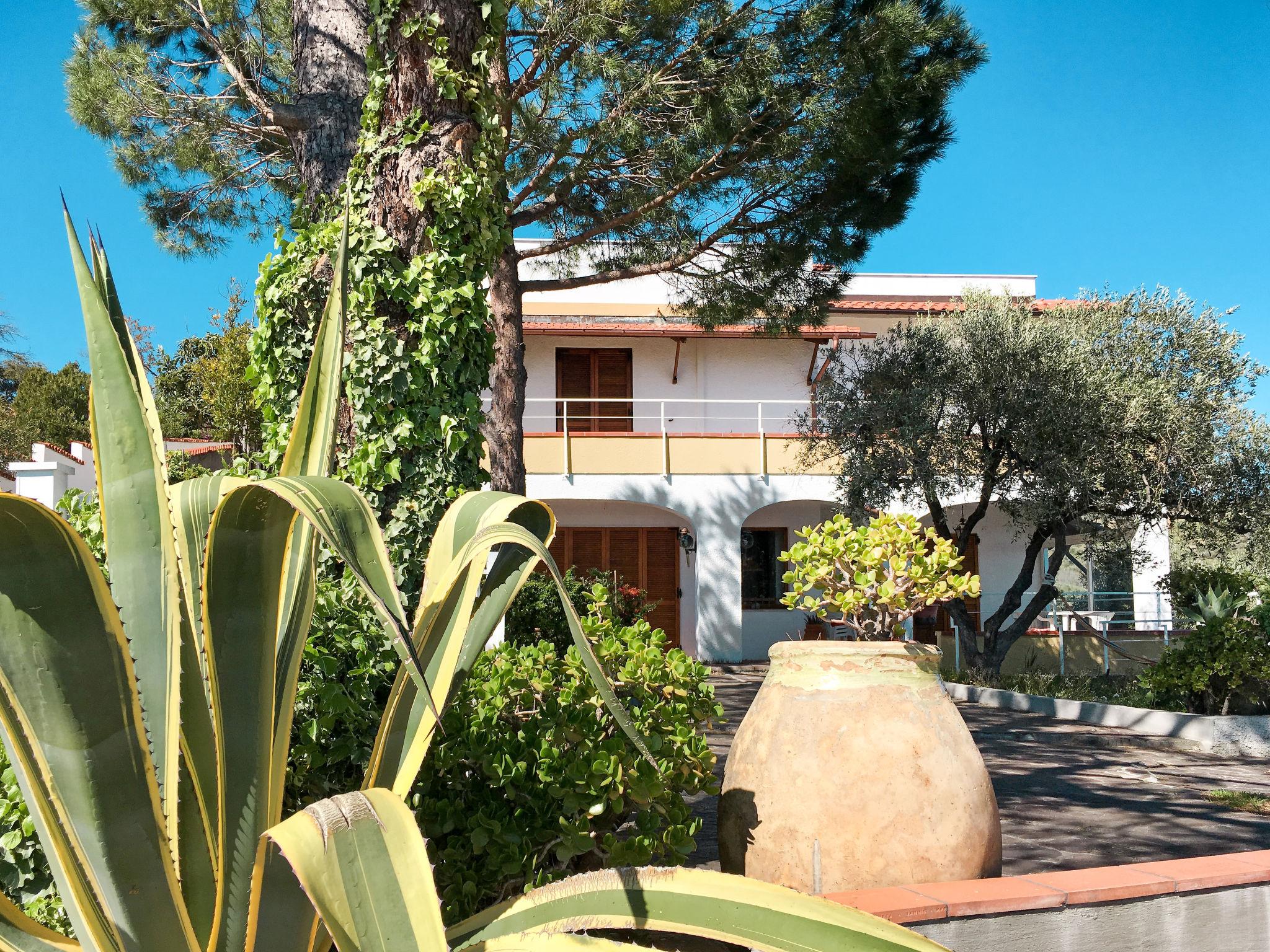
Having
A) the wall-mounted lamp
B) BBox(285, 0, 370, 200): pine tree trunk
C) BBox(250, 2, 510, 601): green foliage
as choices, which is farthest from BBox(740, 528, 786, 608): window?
BBox(250, 2, 510, 601): green foliage

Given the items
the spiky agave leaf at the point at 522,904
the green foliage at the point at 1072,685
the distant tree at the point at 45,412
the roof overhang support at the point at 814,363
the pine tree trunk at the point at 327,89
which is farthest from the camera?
the distant tree at the point at 45,412

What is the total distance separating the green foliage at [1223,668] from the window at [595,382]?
38.9ft

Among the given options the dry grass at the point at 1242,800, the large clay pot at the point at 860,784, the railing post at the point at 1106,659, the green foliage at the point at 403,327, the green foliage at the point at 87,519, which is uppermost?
the green foliage at the point at 403,327

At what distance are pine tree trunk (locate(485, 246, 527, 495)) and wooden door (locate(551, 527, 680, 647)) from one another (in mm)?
9548

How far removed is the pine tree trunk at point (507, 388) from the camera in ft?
27.3

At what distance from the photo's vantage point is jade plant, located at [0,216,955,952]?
50.3 inches

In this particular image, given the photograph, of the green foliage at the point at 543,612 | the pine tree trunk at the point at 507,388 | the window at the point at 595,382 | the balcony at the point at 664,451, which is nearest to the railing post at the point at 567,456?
the balcony at the point at 664,451

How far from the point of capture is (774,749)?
309cm

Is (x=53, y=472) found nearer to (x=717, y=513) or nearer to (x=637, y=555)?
(x=637, y=555)

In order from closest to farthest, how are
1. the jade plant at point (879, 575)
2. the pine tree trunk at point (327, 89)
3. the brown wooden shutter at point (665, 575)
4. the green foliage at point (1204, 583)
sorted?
the jade plant at point (879, 575), the pine tree trunk at point (327, 89), the green foliage at point (1204, 583), the brown wooden shutter at point (665, 575)

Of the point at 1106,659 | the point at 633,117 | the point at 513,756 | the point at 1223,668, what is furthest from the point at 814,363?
the point at 513,756

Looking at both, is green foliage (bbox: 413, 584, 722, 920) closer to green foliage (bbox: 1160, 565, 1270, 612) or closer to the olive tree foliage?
the olive tree foliage

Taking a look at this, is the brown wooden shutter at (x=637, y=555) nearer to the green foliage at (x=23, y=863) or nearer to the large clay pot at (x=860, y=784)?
the large clay pot at (x=860, y=784)

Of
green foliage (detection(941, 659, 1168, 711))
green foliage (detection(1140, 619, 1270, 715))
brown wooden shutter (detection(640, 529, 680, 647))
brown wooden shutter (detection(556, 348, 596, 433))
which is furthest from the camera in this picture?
brown wooden shutter (detection(556, 348, 596, 433))
